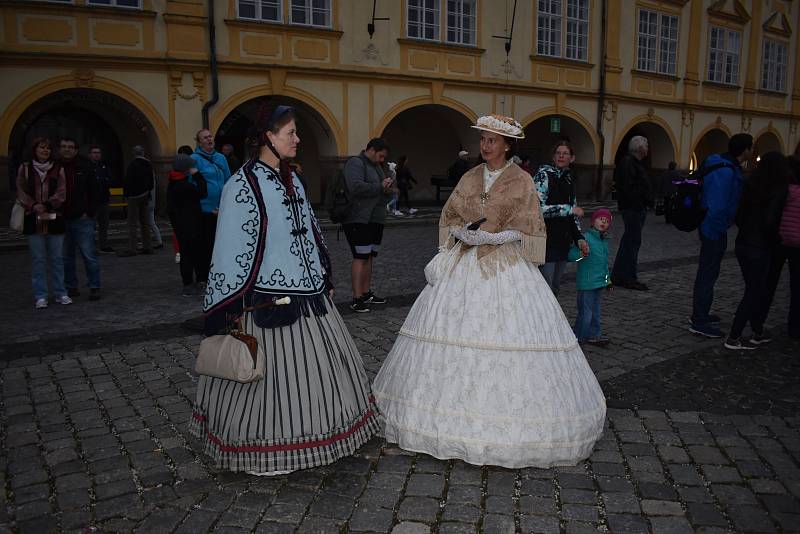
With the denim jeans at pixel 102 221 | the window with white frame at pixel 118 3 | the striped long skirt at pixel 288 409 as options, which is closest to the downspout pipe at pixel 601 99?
the window with white frame at pixel 118 3

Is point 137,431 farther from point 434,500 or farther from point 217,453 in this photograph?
point 434,500

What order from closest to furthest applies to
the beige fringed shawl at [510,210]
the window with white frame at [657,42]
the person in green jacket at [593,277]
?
the beige fringed shawl at [510,210]
the person in green jacket at [593,277]
the window with white frame at [657,42]

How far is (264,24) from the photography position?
15125 mm

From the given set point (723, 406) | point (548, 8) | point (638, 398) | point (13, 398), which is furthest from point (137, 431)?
point (548, 8)

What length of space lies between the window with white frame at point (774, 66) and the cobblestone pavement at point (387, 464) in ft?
76.0

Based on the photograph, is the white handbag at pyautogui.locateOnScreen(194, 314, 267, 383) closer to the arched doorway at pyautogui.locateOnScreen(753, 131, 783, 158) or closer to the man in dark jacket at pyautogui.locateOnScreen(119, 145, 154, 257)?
the man in dark jacket at pyautogui.locateOnScreen(119, 145, 154, 257)

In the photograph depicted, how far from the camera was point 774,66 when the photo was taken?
2584 cm

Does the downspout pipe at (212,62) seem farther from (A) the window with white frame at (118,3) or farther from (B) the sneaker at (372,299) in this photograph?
(B) the sneaker at (372,299)

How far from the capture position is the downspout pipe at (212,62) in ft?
47.5

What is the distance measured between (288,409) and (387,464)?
62 cm

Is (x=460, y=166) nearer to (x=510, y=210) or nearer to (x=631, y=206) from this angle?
(x=631, y=206)

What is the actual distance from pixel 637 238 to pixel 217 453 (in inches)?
255

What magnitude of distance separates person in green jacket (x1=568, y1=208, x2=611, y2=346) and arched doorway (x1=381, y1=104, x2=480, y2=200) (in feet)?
50.5

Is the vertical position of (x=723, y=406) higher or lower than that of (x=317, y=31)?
lower
